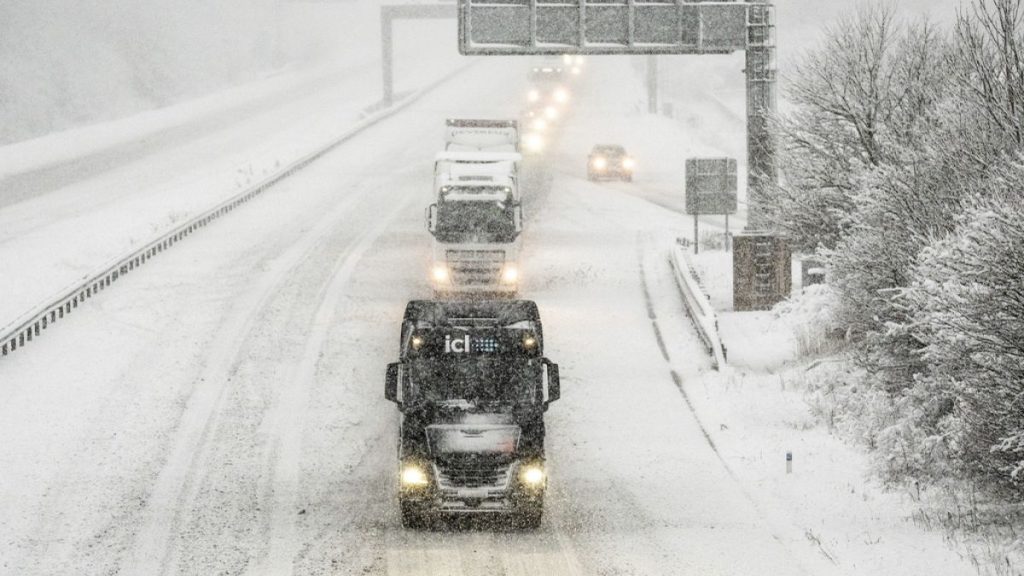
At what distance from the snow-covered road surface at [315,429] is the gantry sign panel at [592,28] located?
5.82 m

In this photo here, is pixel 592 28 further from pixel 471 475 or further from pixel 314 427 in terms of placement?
pixel 471 475

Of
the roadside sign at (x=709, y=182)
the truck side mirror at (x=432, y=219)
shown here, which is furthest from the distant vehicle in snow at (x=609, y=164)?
the truck side mirror at (x=432, y=219)

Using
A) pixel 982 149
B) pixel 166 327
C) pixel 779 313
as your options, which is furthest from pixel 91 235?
pixel 982 149

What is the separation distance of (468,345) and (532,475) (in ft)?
6.17

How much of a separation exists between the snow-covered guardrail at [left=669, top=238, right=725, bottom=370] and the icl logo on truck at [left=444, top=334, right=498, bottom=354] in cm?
934

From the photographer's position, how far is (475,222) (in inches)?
1137

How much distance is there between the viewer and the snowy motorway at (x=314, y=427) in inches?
639

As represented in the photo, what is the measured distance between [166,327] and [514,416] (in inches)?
509

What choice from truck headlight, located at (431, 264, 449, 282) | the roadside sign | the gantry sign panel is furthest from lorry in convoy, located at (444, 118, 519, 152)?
truck headlight, located at (431, 264, 449, 282)

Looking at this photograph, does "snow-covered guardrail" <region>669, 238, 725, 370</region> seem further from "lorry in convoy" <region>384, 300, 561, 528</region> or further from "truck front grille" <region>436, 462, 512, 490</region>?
"truck front grille" <region>436, 462, 512, 490</region>

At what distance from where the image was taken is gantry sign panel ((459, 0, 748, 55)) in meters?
32.0

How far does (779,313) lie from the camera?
29188 millimetres

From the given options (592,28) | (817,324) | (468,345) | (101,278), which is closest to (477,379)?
(468,345)

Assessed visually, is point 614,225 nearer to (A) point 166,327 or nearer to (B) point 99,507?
(A) point 166,327
